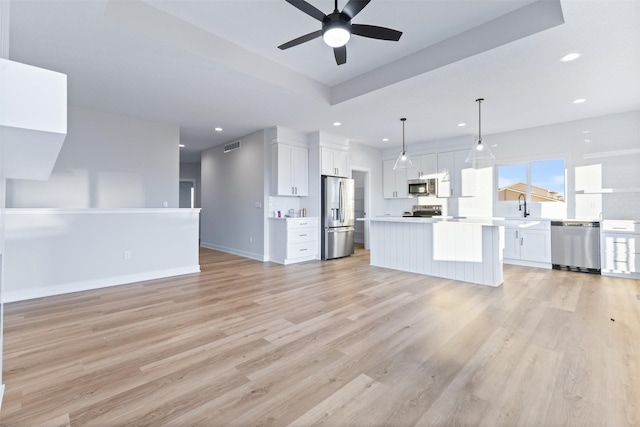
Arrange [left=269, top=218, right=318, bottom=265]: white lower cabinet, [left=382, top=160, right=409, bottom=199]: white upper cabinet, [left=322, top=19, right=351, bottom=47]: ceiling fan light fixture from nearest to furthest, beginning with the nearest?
[left=322, top=19, right=351, bottom=47]: ceiling fan light fixture < [left=269, top=218, right=318, bottom=265]: white lower cabinet < [left=382, top=160, right=409, bottom=199]: white upper cabinet

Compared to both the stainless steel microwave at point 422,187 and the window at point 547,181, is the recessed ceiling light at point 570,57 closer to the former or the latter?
the window at point 547,181

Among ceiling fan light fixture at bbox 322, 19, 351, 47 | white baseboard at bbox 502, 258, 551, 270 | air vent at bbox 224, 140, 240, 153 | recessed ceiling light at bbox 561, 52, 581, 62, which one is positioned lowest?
white baseboard at bbox 502, 258, 551, 270

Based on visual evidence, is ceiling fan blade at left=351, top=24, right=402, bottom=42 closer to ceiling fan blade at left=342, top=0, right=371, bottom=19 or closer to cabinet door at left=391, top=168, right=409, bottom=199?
ceiling fan blade at left=342, top=0, right=371, bottom=19

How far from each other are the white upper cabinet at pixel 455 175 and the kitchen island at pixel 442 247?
1901mm

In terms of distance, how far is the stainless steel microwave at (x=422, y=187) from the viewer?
6754mm

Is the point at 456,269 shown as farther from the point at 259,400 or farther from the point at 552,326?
the point at 259,400

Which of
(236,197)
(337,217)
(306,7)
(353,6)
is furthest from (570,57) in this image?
(236,197)

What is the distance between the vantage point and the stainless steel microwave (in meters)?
6.75

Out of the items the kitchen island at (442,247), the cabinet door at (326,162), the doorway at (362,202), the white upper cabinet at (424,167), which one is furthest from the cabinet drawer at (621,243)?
the cabinet door at (326,162)

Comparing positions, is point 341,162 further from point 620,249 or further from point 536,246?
point 620,249

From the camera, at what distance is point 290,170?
A: 591 centimetres

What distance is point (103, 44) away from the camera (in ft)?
9.37

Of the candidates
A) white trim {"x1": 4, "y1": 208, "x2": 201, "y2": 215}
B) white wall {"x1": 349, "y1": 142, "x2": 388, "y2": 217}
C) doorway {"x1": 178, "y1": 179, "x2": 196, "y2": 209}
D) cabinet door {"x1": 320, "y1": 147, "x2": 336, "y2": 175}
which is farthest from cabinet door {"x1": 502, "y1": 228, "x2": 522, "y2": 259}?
doorway {"x1": 178, "y1": 179, "x2": 196, "y2": 209}

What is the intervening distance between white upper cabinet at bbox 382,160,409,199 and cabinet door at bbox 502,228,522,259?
7.87 feet
